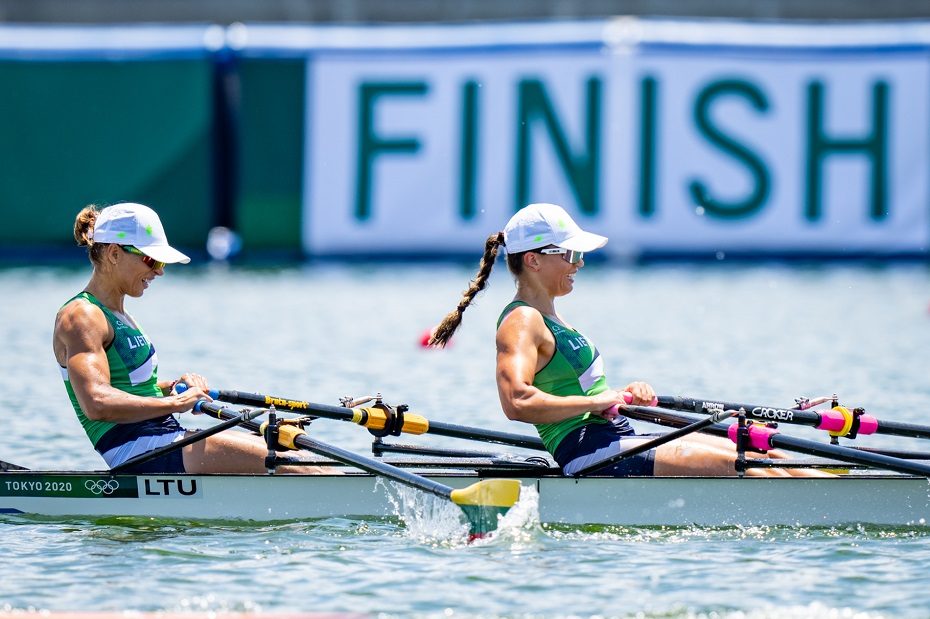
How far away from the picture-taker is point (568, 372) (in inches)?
284

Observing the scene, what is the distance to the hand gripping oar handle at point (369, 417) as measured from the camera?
303 inches

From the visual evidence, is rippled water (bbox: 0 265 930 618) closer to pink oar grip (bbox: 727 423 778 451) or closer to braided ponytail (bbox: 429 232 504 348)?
pink oar grip (bbox: 727 423 778 451)

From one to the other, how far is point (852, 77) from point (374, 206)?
235 inches

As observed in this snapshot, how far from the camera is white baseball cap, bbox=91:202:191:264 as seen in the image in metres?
7.33

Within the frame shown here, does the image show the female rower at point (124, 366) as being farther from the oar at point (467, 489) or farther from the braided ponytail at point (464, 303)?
the braided ponytail at point (464, 303)

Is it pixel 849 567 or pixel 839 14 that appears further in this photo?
pixel 839 14

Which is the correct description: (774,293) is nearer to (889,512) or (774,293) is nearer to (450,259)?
(450,259)

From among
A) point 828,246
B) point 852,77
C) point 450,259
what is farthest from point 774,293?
point 450,259

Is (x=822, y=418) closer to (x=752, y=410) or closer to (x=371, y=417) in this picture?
(x=752, y=410)

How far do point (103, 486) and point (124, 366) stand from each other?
602mm

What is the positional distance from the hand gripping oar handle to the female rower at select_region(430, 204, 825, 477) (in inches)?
26.3

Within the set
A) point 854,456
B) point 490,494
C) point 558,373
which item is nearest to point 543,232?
point 558,373

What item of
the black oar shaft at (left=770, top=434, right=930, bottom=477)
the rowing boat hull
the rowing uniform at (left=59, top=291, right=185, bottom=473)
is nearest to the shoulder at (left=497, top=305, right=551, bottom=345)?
the rowing boat hull

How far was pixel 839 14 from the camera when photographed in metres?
20.6
